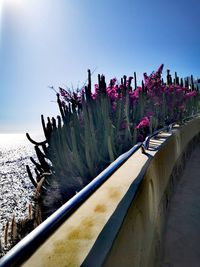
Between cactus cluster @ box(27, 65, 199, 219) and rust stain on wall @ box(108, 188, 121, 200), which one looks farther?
cactus cluster @ box(27, 65, 199, 219)

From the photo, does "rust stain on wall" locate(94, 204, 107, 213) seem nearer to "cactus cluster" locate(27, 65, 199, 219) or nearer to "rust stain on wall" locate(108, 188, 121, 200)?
"rust stain on wall" locate(108, 188, 121, 200)

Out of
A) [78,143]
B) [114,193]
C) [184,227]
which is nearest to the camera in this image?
[114,193]

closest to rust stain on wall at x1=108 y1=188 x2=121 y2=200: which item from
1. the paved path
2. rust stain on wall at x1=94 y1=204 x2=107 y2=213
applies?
rust stain on wall at x1=94 y1=204 x2=107 y2=213

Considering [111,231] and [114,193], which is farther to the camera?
[114,193]

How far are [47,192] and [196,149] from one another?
5670 mm

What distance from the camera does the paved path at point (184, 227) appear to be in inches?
103

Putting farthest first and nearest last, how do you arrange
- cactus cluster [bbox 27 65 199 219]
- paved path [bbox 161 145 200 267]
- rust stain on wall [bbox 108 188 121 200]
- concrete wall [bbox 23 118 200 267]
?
cactus cluster [bbox 27 65 199 219] < paved path [bbox 161 145 200 267] < rust stain on wall [bbox 108 188 121 200] < concrete wall [bbox 23 118 200 267]

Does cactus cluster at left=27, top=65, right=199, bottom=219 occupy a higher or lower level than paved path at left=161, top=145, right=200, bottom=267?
higher

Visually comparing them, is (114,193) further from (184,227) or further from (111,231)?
(184,227)

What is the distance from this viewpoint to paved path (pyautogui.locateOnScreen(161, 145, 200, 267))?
261 centimetres

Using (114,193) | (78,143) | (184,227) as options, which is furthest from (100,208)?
(78,143)

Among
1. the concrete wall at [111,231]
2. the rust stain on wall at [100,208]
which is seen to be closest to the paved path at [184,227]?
the concrete wall at [111,231]

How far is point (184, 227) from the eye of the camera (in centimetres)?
323

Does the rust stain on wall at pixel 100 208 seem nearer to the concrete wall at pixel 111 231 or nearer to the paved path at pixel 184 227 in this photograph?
the concrete wall at pixel 111 231
